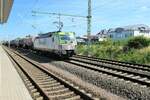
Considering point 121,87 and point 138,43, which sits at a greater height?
point 138,43

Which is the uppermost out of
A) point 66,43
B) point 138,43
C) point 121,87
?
point 66,43

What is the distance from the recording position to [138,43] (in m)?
42.5

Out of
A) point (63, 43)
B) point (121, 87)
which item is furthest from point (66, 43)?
point (121, 87)

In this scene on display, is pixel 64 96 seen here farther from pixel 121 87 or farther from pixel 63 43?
pixel 63 43

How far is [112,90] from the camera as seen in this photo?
14.2m

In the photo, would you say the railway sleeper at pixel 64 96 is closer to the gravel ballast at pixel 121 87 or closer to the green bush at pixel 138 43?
the gravel ballast at pixel 121 87

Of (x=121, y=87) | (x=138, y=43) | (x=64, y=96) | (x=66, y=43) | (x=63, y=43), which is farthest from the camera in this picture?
(x=138, y=43)

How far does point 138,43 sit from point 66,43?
1247 cm

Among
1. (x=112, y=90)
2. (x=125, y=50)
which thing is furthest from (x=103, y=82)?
(x=125, y=50)

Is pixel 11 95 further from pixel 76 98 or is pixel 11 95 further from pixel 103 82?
pixel 103 82

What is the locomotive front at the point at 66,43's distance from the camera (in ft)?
108

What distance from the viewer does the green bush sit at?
42.5 metres

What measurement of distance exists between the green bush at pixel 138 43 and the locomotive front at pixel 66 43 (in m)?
10.8

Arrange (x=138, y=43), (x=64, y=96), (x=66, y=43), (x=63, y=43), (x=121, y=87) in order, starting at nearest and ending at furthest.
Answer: (x=64, y=96), (x=121, y=87), (x=63, y=43), (x=66, y=43), (x=138, y=43)
